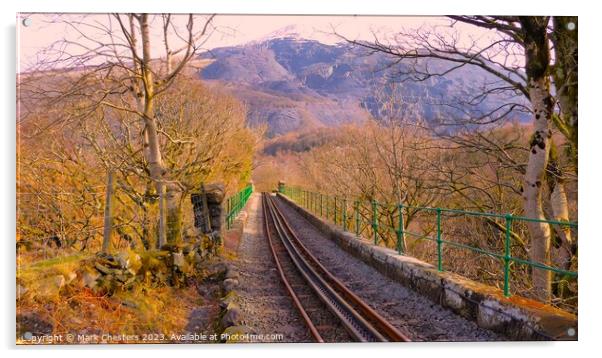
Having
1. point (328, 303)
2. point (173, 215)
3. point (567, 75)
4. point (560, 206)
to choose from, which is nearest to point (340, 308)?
point (328, 303)

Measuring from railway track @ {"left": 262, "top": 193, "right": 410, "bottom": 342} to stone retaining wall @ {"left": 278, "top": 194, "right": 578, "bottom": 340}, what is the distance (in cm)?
96

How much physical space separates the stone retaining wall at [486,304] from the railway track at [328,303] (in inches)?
37.8

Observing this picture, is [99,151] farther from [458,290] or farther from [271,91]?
[458,290]

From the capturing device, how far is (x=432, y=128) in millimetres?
8469

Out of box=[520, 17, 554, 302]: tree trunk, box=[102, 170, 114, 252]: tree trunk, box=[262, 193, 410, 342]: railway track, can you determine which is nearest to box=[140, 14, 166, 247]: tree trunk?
box=[102, 170, 114, 252]: tree trunk

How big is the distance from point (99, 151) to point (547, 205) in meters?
9.90

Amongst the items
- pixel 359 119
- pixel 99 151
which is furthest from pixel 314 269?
pixel 359 119

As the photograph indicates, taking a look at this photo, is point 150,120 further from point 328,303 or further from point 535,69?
point 535,69

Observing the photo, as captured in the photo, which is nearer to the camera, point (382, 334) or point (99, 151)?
point (382, 334)

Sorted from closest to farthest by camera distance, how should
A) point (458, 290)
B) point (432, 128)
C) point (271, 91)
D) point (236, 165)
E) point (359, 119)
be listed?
point (458, 290) < point (432, 128) < point (271, 91) < point (359, 119) < point (236, 165)

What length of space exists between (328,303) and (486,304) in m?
2.54

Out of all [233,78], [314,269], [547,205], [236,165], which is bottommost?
[314,269]

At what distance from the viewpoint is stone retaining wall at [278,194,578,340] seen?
497 centimetres

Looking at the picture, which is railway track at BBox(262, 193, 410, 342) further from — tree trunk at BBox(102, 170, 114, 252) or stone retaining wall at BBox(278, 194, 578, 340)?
tree trunk at BBox(102, 170, 114, 252)
